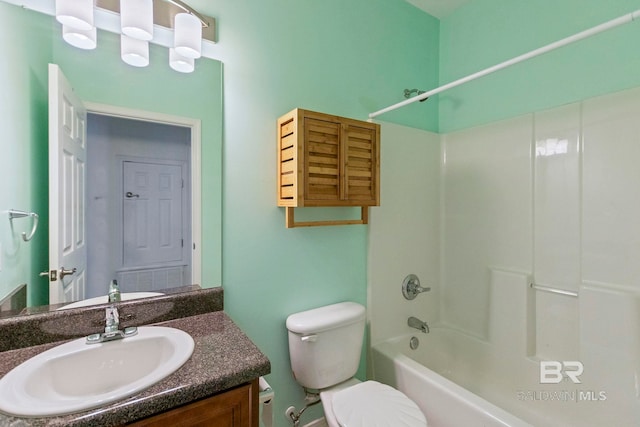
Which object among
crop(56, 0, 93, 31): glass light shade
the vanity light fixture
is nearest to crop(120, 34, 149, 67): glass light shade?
the vanity light fixture

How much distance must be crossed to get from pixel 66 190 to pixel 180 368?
0.75m

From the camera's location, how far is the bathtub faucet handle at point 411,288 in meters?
2.00

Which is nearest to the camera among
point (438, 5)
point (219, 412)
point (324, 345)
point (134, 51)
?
point (219, 412)

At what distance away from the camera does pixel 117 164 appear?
116cm

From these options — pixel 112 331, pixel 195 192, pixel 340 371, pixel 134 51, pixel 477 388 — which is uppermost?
pixel 134 51

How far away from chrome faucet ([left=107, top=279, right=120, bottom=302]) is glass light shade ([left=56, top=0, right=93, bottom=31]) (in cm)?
92

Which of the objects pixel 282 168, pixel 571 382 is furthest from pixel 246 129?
pixel 571 382

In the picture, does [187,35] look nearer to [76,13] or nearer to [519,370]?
[76,13]

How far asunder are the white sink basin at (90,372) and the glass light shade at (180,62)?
1036mm

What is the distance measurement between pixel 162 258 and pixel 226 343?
1.61ft

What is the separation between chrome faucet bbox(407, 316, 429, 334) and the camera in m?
1.91

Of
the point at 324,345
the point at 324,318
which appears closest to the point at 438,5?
the point at 324,318

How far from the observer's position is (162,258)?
1.27 m

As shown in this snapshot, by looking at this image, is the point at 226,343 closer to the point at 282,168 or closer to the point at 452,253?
the point at 282,168
